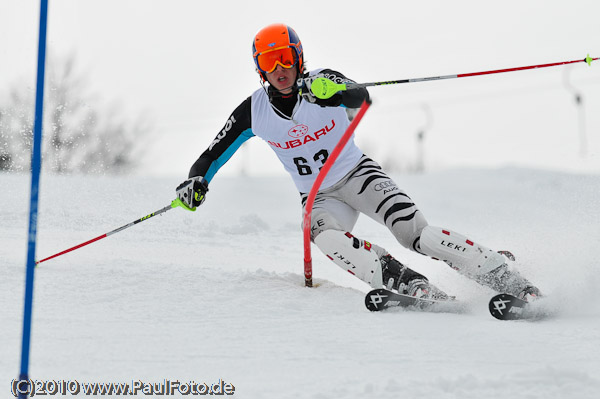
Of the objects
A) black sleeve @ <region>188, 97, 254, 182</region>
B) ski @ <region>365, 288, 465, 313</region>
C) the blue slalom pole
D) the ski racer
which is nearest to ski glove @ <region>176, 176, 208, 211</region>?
the ski racer

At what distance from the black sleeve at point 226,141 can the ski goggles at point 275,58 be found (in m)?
0.31

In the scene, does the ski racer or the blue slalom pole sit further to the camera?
the ski racer

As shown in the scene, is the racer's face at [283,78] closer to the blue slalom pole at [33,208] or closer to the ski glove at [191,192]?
the ski glove at [191,192]

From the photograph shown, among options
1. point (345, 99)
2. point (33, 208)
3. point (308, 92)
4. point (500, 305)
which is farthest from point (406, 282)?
point (33, 208)

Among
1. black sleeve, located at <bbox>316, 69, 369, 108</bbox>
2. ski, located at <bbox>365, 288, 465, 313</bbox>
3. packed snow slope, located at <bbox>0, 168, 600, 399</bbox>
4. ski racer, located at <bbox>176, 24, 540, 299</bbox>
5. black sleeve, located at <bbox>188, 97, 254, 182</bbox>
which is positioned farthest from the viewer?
black sleeve, located at <bbox>188, 97, 254, 182</bbox>

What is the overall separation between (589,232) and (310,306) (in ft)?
10.7

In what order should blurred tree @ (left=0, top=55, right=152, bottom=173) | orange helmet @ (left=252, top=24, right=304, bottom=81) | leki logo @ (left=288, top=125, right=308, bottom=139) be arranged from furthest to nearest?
blurred tree @ (left=0, top=55, right=152, bottom=173)
leki logo @ (left=288, top=125, right=308, bottom=139)
orange helmet @ (left=252, top=24, right=304, bottom=81)

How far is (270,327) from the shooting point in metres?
2.65

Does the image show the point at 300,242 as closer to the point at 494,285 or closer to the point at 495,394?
the point at 494,285

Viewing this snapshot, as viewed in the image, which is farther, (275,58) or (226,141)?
(226,141)

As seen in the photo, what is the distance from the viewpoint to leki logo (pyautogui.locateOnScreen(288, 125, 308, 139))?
371 centimetres

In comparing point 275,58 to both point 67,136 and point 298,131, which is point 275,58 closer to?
point 298,131

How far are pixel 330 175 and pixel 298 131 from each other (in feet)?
1.08

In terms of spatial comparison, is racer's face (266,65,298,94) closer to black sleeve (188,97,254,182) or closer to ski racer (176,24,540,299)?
ski racer (176,24,540,299)
